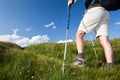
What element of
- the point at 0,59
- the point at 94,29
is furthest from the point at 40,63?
the point at 94,29

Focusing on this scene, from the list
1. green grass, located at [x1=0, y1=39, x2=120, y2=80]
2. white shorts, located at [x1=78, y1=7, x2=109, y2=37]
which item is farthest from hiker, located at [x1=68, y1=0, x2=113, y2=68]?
green grass, located at [x1=0, y1=39, x2=120, y2=80]

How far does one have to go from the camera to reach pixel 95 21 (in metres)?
8.50

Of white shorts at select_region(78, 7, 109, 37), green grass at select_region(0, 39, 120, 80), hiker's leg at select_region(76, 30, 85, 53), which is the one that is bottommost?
green grass at select_region(0, 39, 120, 80)

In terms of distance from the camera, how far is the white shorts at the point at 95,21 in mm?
8492

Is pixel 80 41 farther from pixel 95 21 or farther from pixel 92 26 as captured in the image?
pixel 95 21

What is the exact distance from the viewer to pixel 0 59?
919 centimetres

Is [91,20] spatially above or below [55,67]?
above

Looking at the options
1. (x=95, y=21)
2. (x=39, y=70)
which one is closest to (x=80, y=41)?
(x=95, y=21)

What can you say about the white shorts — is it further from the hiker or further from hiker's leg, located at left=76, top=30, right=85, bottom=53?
hiker's leg, located at left=76, top=30, right=85, bottom=53

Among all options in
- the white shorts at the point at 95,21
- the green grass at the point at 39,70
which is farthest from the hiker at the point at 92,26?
the green grass at the point at 39,70

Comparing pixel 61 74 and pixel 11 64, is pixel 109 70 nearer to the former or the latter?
pixel 61 74

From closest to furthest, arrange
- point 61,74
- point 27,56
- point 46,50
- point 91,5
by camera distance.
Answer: point 61,74 < point 91,5 < point 27,56 < point 46,50

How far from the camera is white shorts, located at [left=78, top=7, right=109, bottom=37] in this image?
8.49m

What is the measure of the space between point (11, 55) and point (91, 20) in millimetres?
2947
